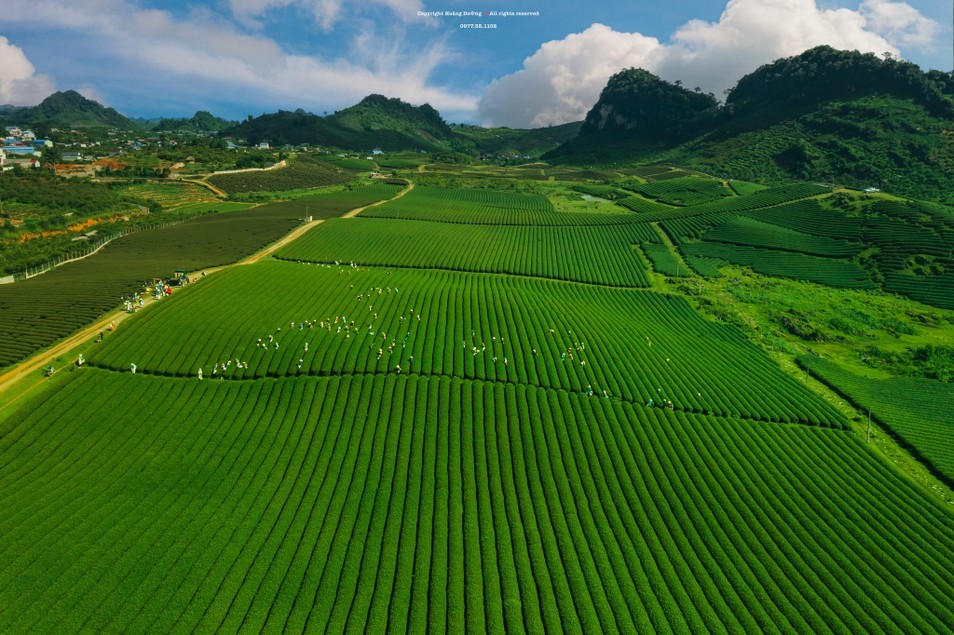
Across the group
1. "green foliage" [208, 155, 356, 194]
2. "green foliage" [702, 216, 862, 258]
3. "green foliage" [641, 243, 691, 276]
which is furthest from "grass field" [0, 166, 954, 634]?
"green foliage" [208, 155, 356, 194]

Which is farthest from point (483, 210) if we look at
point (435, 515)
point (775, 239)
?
point (435, 515)

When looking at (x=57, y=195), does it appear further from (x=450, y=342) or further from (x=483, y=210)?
(x=450, y=342)

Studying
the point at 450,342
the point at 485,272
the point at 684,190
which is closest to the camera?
the point at 450,342

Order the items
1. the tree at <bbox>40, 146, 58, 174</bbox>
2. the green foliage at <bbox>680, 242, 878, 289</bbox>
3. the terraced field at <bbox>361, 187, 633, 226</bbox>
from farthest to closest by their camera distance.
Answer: the tree at <bbox>40, 146, 58, 174</bbox>
the terraced field at <bbox>361, 187, 633, 226</bbox>
the green foliage at <bbox>680, 242, 878, 289</bbox>

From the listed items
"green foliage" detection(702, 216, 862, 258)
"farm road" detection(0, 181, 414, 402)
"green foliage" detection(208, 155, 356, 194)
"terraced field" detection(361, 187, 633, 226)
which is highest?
"green foliage" detection(208, 155, 356, 194)

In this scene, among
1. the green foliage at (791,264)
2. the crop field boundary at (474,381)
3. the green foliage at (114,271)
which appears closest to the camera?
the crop field boundary at (474,381)

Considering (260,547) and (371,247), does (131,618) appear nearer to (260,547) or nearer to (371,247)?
(260,547)

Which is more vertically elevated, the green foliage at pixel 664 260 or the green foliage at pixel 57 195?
the green foliage at pixel 57 195

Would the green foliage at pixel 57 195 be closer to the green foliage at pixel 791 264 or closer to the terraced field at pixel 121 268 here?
the terraced field at pixel 121 268

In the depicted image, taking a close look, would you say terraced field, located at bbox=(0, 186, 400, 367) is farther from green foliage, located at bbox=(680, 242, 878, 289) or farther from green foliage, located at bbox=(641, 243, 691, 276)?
green foliage, located at bbox=(680, 242, 878, 289)

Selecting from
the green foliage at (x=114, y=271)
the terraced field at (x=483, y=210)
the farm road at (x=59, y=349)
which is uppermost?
the terraced field at (x=483, y=210)

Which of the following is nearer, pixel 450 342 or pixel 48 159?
pixel 450 342

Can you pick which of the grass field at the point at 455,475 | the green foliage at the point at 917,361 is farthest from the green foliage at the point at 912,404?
the grass field at the point at 455,475
